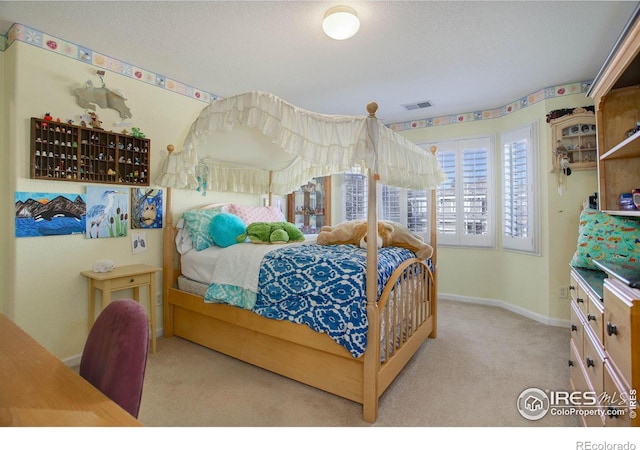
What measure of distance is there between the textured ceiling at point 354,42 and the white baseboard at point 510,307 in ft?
8.12

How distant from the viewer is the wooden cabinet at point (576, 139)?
119 inches

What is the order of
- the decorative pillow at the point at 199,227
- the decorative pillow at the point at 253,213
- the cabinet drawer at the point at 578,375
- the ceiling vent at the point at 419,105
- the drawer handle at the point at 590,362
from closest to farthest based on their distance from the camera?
the drawer handle at the point at 590,362
the cabinet drawer at the point at 578,375
the decorative pillow at the point at 199,227
the decorative pillow at the point at 253,213
the ceiling vent at the point at 419,105

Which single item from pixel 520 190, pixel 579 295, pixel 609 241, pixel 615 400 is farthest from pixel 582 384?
pixel 520 190

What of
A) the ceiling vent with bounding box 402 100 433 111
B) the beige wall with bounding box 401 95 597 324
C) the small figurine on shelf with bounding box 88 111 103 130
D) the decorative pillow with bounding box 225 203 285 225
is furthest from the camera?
the ceiling vent with bounding box 402 100 433 111

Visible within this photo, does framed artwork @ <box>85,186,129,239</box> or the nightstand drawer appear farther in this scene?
framed artwork @ <box>85,186,129,239</box>

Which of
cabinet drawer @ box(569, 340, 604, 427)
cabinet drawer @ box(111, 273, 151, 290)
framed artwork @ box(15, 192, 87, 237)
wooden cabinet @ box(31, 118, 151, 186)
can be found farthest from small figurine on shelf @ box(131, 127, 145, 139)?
cabinet drawer @ box(569, 340, 604, 427)

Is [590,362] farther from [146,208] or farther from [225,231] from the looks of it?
[146,208]

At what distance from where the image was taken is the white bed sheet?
7.49 feet

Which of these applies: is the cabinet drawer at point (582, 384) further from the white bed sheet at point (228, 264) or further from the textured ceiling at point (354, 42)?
the textured ceiling at point (354, 42)

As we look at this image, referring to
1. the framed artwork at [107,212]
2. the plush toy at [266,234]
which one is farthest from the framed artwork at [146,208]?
the plush toy at [266,234]

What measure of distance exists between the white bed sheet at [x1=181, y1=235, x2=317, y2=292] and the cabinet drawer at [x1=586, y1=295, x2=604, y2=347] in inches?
75.6

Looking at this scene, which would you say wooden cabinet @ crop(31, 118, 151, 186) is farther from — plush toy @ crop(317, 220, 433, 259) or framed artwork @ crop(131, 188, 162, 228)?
plush toy @ crop(317, 220, 433, 259)

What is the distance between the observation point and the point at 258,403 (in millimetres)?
1887

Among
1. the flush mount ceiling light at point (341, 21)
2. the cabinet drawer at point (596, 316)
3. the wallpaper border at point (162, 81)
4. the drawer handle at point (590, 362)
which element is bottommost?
the drawer handle at point (590, 362)
